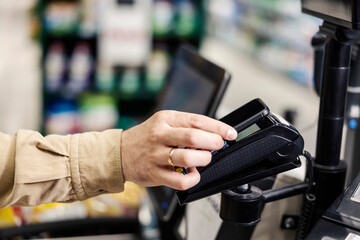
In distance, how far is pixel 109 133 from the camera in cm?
114

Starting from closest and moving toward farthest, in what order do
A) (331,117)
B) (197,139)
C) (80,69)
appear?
(197,139), (331,117), (80,69)

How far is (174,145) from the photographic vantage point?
3.16ft

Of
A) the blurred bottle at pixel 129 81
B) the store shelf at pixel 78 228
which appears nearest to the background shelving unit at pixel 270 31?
the blurred bottle at pixel 129 81

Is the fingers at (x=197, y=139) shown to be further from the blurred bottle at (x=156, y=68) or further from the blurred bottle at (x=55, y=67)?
the blurred bottle at (x=156, y=68)

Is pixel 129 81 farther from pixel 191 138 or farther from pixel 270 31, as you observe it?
pixel 191 138

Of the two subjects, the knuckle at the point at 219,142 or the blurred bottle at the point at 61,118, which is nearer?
the knuckle at the point at 219,142

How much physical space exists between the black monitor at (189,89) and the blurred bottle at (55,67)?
8.81 ft

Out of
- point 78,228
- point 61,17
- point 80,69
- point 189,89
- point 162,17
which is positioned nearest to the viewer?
point 189,89

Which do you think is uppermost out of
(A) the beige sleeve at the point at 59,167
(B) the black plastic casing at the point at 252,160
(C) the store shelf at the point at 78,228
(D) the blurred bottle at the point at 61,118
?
(B) the black plastic casing at the point at 252,160

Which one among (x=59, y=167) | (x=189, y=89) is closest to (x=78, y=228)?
(x=189, y=89)

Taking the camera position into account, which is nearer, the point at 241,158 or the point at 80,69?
the point at 241,158

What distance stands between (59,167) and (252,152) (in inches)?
16.6

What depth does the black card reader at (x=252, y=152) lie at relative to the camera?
3.10 ft

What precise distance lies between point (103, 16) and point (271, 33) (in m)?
1.37
